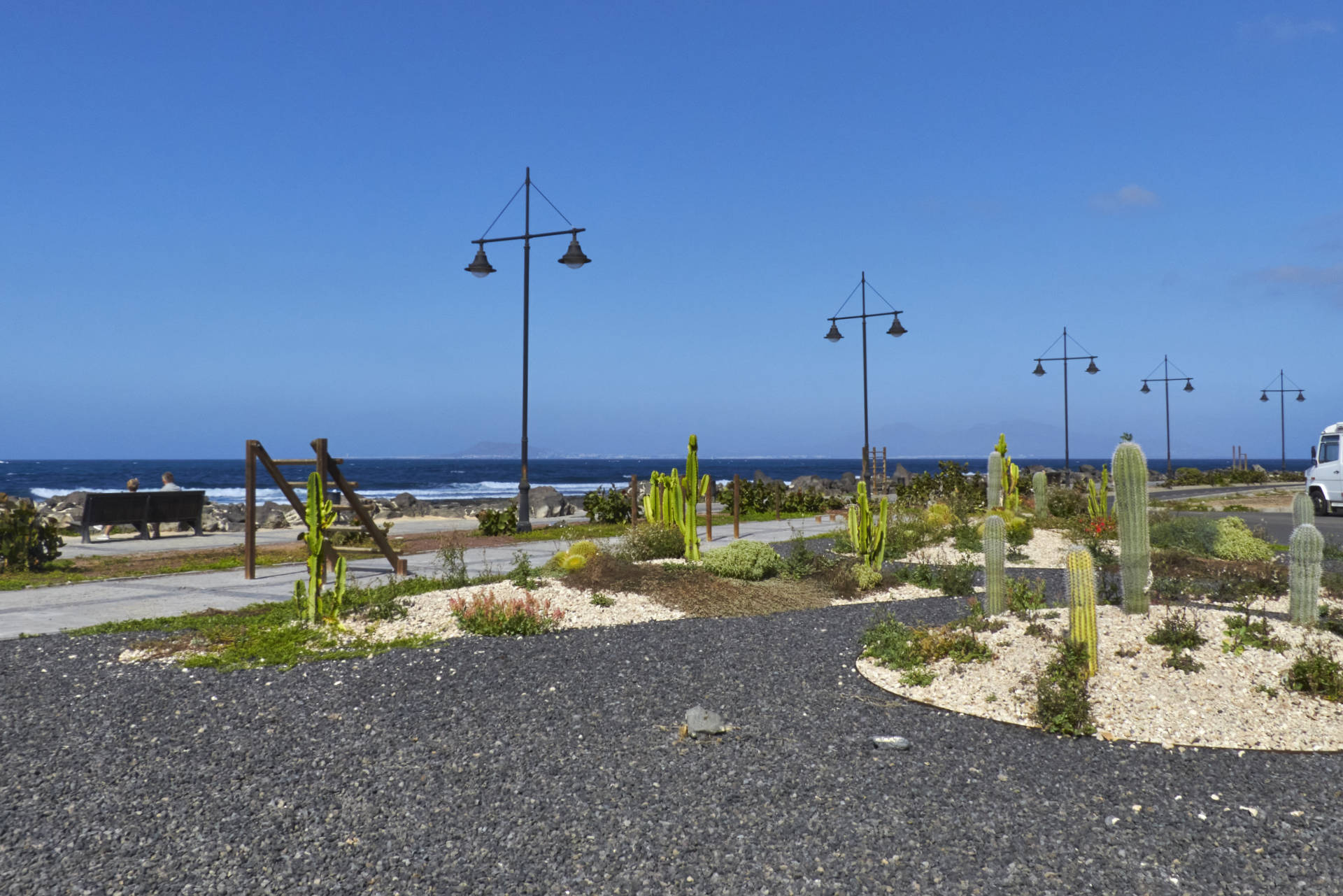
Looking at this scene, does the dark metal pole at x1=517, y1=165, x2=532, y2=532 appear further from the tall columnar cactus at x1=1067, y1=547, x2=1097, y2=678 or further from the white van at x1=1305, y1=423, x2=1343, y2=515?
the white van at x1=1305, y1=423, x2=1343, y2=515

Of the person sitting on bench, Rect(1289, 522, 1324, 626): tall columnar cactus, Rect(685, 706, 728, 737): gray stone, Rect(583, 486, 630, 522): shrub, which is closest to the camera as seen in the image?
Rect(685, 706, 728, 737): gray stone

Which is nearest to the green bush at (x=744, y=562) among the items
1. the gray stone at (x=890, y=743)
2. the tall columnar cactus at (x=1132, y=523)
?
the tall columnar cactus at (x=1132, y=523)

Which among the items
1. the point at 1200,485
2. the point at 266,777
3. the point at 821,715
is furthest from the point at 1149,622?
the point at 1200,485

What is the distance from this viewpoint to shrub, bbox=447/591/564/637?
7.73 metres

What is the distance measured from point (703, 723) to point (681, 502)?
23.2ft

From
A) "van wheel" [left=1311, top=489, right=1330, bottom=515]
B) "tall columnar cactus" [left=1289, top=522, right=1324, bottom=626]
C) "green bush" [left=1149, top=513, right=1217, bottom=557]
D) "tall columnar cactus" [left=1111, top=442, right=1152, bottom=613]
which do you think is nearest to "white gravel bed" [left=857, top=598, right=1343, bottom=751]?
"tall columnar cactus" [left=1289, top=522, right=1324, bottom=626]

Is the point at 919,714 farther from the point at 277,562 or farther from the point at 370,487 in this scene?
the point at 370,487

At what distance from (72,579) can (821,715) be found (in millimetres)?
10640

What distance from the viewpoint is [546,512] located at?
2627cm

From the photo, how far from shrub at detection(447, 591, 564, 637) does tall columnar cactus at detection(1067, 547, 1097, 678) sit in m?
Answer: 4.37

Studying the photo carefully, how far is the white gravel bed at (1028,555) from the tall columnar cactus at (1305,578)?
4.65 metres

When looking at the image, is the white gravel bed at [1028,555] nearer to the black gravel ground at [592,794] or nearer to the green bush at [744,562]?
the green bush at [744,562]

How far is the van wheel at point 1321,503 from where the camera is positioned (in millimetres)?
25422

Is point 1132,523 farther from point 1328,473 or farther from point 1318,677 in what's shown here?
point 1328,473
